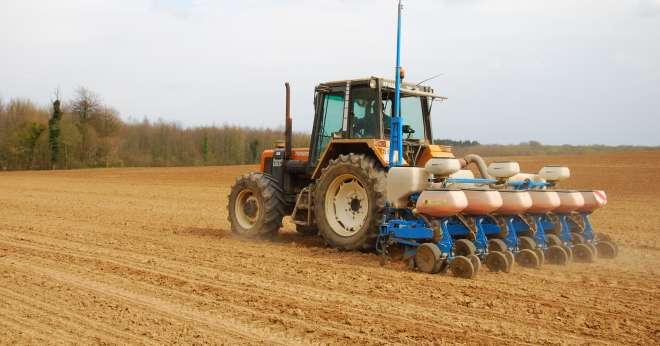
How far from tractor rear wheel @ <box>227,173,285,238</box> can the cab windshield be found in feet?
7.02

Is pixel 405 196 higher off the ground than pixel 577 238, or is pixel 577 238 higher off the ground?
pixel 405 196

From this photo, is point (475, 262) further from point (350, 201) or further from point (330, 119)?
point (330, 119)

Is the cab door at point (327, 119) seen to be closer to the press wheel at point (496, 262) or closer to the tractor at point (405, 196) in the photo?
the tractor at point (405, 196)

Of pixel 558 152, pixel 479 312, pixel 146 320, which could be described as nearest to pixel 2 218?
pixel 146 320

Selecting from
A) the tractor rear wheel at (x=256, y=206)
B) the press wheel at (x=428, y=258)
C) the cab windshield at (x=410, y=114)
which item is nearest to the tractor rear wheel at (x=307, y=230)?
the tractor rear wheel at (x=256, y=206)

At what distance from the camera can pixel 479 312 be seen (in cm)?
482

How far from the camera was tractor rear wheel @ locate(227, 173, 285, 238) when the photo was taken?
29.4 ft

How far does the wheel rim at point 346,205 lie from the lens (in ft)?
25.4

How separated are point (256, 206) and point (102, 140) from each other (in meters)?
43.4

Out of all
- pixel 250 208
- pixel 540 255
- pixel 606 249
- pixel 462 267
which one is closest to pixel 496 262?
pixel 462 267

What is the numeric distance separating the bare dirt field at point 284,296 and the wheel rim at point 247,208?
343 millimetres

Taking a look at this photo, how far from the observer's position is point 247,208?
370 inches

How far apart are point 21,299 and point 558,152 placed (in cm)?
4058

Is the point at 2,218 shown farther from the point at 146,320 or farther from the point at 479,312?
the point at 479,312
